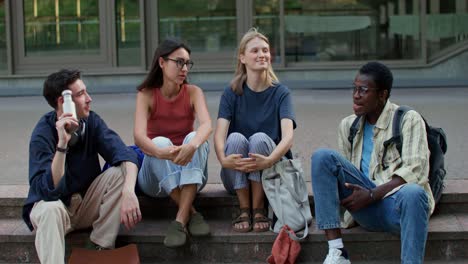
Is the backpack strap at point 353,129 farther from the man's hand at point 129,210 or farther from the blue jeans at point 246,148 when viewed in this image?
the man's hand at point 129,210

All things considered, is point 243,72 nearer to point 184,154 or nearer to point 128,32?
point 184,154

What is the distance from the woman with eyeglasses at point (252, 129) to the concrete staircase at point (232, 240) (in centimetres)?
13

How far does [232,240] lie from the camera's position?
510 cm

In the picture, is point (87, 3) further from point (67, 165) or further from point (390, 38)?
point (67, 165)

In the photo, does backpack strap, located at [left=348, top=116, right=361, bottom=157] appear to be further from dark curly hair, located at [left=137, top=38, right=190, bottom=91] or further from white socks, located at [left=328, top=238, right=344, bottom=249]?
dark curly hair, located at [left=137, top=38, right=190, bottom=91]

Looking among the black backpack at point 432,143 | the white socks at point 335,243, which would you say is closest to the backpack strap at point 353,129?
the black backpack at point 432,143

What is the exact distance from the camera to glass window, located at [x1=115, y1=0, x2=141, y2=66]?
1255 centimetres

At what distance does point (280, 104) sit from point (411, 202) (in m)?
1.32

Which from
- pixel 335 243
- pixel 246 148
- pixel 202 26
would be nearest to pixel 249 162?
pixel 246 148

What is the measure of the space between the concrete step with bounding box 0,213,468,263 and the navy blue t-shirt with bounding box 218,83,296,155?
685 mm

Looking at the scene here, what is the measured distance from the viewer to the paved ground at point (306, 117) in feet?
22.5

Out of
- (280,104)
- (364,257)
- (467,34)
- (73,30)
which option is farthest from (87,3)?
(364,257)

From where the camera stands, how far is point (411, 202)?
441 cm

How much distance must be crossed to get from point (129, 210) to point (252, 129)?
3.51 feet
